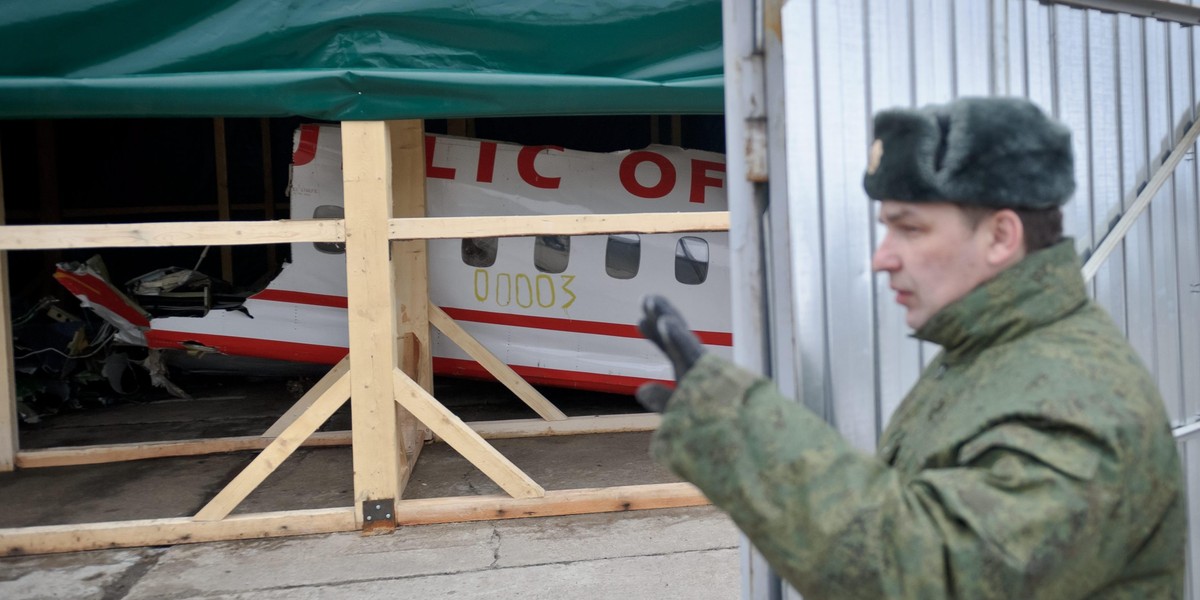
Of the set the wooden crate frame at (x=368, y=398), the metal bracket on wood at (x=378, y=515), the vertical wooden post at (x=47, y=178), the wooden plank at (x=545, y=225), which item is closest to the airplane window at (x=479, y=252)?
the wooden crate frame at (x=368, y=398)

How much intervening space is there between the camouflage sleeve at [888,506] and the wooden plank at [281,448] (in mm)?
4400

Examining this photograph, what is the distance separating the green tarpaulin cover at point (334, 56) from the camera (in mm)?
5191

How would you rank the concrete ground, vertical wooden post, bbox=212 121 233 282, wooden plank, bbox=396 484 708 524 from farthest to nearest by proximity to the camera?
1. vertical wooden post, bbox=212 121 233 282
2. wooden plank, bbox=396 484 708 524
3. the concrete ground

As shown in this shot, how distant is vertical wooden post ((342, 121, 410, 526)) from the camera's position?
5.30 metres

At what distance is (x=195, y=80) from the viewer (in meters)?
5.22

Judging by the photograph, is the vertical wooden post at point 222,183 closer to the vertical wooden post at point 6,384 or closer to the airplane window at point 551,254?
the vertical wooden post at point 6,384

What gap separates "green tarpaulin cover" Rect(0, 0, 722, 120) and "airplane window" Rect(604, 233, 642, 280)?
302cm

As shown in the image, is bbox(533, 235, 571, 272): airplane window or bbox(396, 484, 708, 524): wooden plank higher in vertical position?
bbox(533, 235, 571, 272): airplane window

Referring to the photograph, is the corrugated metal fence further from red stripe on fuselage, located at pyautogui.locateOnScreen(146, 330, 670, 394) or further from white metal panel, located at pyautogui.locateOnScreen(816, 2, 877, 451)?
red stripe on fuselage, located at pyautogui.locateOnScreen(146, 330, 670, 394)

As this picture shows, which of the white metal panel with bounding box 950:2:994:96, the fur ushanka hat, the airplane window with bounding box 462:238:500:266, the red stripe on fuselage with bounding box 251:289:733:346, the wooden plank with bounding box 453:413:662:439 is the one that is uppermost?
the white metal panel with bounding box 950:2:994:96

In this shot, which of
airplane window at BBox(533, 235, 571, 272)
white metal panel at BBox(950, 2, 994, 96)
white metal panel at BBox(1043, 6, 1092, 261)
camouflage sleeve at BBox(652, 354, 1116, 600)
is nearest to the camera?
camouflage sleeve at BBox(652, 354, 1116, 600)

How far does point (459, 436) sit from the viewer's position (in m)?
5.54

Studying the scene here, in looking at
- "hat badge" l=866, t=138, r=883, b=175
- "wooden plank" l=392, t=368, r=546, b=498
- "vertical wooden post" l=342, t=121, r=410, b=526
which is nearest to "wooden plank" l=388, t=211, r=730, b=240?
"vertical wooden post" l=342, t=121, r=410, b=526

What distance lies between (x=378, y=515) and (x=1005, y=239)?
477 centimetres
